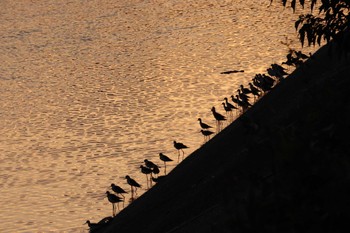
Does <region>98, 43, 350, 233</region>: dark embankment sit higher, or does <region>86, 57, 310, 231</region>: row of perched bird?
<region>86, 57, 310, 231</region>: row of perched bird

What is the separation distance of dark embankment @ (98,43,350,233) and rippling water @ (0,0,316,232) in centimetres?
625

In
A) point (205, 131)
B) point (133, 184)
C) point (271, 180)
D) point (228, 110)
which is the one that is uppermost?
point (228, 110)

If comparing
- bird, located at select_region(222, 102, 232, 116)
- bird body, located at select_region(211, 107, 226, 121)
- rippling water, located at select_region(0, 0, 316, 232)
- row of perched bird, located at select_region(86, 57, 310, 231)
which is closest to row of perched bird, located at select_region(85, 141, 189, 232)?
row of perched bird, located at select_region(86, 57, 310, 231)

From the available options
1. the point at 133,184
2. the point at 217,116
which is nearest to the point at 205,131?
the point at 217,116

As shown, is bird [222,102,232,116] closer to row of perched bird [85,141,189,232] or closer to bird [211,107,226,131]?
bird [211,107,226,131]

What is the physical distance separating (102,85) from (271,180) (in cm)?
2875

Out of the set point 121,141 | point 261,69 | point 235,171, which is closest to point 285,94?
point 235,171

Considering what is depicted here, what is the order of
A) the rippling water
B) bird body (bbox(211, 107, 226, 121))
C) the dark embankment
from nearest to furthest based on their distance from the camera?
the dark embankment < the rippling water < bird body (bbox(211, 107, 226, 121))

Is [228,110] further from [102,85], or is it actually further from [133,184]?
[102,85]

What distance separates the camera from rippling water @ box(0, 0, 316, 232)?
90.4 feet

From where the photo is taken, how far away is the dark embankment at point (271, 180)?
887 cm

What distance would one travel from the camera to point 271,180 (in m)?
11.2

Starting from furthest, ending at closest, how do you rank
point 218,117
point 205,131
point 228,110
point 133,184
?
point 228,110, point 218,117, point 205,131, point 133,184

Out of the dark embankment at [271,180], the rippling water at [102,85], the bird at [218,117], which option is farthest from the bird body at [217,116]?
the dark embankment at [271,180]
